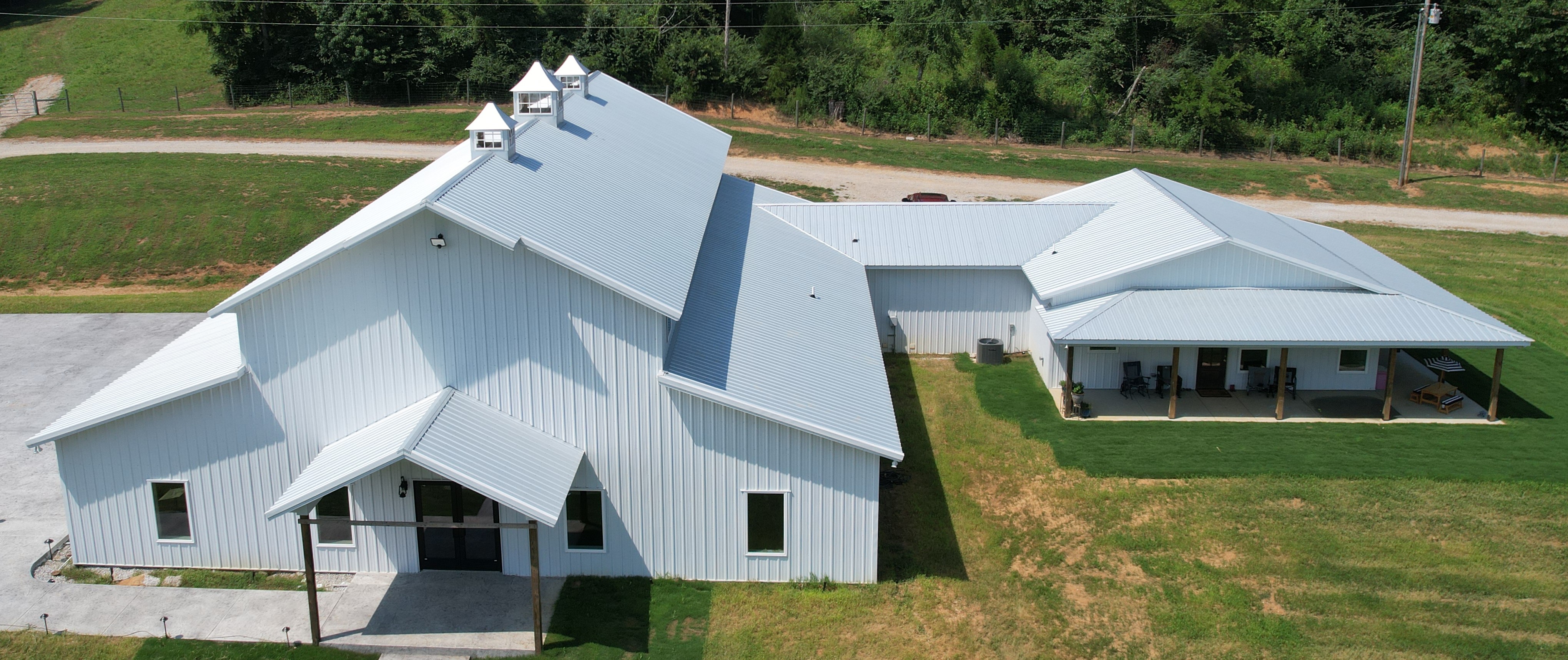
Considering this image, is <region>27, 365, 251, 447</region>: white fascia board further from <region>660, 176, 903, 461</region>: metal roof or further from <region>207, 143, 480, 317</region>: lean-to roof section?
<region>660, 176, 903, 461</region>: metal roof

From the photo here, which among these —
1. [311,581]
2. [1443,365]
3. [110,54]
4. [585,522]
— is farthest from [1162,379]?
[110,54]

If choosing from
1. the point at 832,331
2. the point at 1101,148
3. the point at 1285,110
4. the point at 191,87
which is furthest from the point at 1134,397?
the point at 191,87

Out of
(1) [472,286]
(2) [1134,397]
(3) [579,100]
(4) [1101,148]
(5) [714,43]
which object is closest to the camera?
(1) [472,286]

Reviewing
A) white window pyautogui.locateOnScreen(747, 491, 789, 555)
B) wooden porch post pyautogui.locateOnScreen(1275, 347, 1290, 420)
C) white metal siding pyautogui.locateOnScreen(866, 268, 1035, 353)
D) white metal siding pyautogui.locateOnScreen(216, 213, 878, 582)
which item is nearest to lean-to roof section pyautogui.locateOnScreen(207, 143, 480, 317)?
white metal siding pyautogui.locateOnScreen(216, 213, 878, 582)

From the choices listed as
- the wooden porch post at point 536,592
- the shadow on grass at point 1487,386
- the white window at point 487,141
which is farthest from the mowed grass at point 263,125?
the shadow on grass at point 1487,386

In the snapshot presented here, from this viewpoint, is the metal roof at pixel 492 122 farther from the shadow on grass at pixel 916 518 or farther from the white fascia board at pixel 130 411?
the shadow on grass at pixel 916 518

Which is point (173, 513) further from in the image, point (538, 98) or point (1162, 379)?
point (1162, 379)

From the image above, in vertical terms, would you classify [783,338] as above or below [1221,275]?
below

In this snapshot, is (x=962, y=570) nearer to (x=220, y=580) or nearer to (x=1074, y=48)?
(x=220, y=580)
